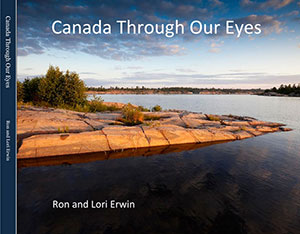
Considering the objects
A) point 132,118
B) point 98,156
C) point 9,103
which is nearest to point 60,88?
point 132,118

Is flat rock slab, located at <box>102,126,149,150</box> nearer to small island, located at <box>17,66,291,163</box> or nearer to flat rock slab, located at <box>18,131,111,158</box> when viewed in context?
small island, located at <box>17,66,291,163</box>

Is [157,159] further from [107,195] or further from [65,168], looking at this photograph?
[65,168]

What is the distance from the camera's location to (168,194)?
18.8 ft

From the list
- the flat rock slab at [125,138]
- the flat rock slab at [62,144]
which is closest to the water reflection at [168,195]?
the flat rock slab at [62,144]

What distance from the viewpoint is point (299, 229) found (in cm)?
439

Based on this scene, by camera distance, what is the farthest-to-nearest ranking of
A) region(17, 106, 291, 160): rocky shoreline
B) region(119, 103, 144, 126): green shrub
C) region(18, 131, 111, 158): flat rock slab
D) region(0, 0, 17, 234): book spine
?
1. region(119, 103, 144, 126): green shrub
2. region(17, 106, 291, 160): rocky shoreline
3. region(18, 131, 111, 158): flat rock slab
4. region(0, 0, 17, 234): book spine

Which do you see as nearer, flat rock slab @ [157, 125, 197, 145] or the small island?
the small island

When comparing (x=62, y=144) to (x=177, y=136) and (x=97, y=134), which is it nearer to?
(x=97, y=134)

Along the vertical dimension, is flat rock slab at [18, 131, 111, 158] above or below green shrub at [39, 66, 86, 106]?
below

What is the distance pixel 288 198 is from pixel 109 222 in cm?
622

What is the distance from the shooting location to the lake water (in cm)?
436

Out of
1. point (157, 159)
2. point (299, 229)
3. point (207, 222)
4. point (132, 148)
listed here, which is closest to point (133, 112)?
point (132, 148)

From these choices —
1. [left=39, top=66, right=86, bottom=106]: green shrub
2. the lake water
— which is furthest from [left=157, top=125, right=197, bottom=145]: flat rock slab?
[left=39, top=66, right=86, bottom=106]: green shrub

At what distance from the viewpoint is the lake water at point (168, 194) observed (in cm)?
436
